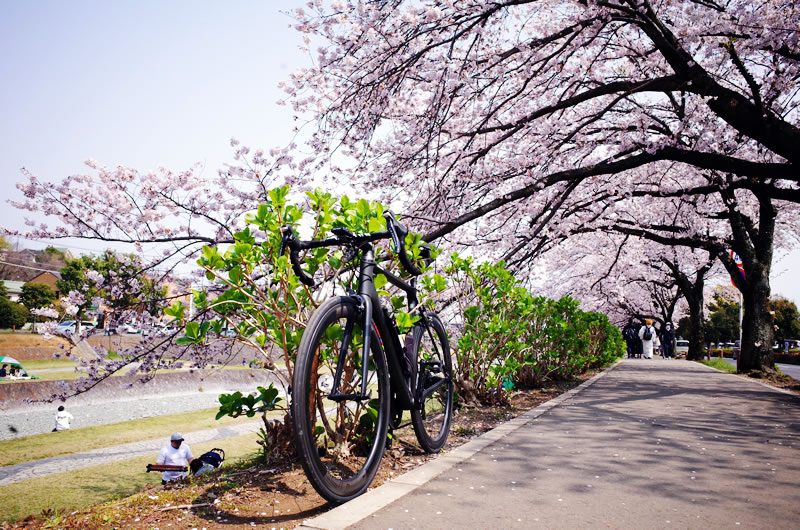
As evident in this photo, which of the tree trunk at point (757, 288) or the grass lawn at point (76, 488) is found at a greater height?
the tree trunk at point (757, 288)

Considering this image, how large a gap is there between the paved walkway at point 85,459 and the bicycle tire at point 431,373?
8384 mm

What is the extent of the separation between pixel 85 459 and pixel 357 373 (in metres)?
13.2

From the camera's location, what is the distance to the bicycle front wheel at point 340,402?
92.7 inches

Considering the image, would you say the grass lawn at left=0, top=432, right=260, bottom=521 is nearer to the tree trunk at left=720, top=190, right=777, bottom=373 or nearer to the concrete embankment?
the concrete embankment

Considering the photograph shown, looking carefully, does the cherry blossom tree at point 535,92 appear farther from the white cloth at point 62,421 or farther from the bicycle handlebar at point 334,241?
the white cloth at point 62,421

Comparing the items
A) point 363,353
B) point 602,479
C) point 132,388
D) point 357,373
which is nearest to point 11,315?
point 132,388

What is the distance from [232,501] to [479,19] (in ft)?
19.5

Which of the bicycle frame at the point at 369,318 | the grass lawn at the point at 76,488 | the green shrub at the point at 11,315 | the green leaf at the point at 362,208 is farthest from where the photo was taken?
the green shrub at the point at 11,315

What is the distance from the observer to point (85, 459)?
13297 mm

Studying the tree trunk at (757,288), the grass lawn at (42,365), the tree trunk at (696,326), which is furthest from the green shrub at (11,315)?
the tree trunk at (757,288)

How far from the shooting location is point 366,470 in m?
2.86

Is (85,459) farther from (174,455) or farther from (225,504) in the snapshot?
(225,504)

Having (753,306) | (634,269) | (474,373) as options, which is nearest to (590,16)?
(474,373)

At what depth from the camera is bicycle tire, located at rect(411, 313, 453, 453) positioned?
380 cm
